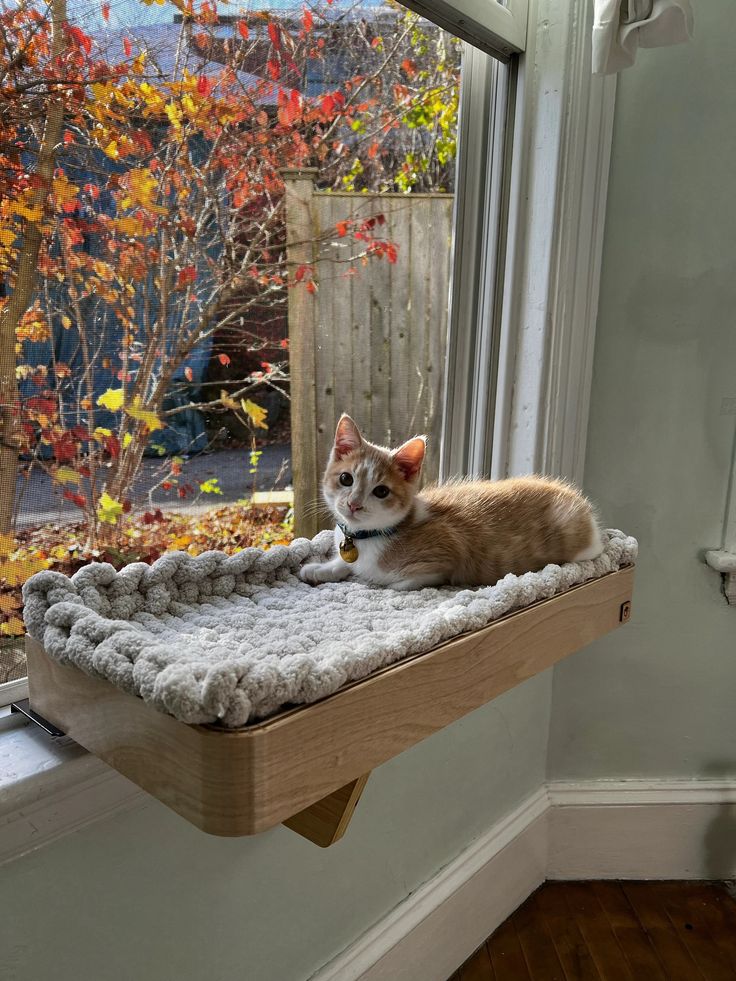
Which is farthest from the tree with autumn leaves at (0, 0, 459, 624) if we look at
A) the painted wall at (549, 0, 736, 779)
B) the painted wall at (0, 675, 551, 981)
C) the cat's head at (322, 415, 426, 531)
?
the painted wall at (549, 0, 736, 779)

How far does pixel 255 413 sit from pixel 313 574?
1.03 ft

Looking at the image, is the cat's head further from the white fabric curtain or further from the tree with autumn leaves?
the white fabric curtain

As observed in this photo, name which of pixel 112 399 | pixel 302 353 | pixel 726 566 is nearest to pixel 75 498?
pixel 112 399

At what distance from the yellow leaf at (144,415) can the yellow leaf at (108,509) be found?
0.37ft

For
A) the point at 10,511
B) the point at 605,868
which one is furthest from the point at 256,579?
the point at 605,868

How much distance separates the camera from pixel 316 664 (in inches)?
26.0

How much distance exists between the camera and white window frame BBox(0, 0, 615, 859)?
53.7 inches

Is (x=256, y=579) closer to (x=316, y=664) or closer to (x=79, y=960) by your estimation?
(x=316, y=664)

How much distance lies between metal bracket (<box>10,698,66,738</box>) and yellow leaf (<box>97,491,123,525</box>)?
248mm

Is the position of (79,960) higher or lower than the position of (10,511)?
lower

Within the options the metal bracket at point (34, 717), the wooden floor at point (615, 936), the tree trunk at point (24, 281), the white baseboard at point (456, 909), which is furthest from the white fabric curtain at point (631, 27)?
the wooden floor at point (615, 936)

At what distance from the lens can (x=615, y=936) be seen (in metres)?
1.63

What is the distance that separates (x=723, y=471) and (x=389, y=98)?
1050 millimetres

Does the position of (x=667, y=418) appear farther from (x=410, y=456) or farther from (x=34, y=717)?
(x=34, y=717)
